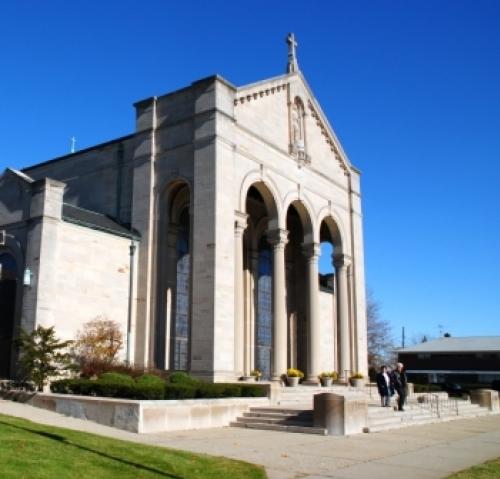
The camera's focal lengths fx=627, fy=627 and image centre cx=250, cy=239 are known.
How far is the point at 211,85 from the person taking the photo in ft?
92.5

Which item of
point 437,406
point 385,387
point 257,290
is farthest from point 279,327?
point 437,406

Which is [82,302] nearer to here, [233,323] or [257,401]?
[233,323]

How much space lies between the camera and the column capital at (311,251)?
113ft

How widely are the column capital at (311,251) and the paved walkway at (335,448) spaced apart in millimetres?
14864

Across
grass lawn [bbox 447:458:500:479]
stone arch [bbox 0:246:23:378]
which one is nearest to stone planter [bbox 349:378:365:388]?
stone arch [bbox 0:246:23:378]

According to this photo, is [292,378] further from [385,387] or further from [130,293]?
[130,293]

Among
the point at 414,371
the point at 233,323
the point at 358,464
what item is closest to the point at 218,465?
the point at 358,464

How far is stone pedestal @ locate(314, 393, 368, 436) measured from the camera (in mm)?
17938

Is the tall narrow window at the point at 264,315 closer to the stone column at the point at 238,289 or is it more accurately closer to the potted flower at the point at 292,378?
the potted flower at the point at 292,378

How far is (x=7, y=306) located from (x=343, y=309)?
1931 centimetres

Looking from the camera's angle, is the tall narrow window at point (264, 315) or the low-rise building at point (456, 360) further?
the low-rise building at point (456, 360)

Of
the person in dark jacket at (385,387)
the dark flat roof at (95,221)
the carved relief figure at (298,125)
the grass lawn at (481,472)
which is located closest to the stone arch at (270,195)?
the carved relief figure at (298,125)

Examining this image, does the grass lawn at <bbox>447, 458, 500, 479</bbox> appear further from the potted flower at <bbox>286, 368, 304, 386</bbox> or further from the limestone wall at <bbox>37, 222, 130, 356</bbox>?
the potted flower at <bbox>286, 368, 304, 386</bbox>

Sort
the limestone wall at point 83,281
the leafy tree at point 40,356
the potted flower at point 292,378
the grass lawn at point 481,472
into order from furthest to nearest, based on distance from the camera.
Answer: the potted flower at point 292,378
the limestone wall at point 83,281
the leafy tree at point 40,356
the grass lawn at point 481,472
